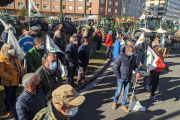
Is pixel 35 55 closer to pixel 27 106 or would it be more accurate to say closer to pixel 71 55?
pixel 71 55

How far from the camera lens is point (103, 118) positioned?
14.1 ft

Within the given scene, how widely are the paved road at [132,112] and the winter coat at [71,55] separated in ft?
3.84

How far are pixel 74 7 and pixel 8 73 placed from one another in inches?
2213

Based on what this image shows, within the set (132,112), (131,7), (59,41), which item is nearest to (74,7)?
(131,7)

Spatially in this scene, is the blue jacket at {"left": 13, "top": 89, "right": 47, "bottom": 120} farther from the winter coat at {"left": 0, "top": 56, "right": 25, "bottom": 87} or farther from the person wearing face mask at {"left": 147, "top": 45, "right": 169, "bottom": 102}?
the person wearing face mask at {"left": 147, "top": 45, "right": 169, "bottom": 102}

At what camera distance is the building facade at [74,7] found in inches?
2169

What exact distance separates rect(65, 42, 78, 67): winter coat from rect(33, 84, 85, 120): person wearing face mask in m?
3.63

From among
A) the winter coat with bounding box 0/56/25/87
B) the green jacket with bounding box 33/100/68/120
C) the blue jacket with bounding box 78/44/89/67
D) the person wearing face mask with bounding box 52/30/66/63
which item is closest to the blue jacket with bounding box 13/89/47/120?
the green jacket with bounding box 33/100/68/120

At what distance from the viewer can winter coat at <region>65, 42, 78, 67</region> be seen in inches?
214

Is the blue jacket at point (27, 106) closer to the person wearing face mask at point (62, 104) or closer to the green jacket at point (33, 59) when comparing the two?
the person wearing face mask at point (62, 104)

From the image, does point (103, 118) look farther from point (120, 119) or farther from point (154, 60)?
point (154, 60)

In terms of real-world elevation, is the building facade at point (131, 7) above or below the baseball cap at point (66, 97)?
above

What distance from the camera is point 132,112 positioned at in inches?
184

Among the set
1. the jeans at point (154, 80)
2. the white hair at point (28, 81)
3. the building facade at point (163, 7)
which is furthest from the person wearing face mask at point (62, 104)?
the building facade at point (163, 7)
